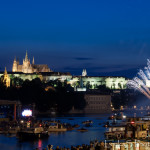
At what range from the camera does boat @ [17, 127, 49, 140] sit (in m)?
41.0

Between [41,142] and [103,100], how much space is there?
282 ft

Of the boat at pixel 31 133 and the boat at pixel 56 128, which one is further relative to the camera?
the boat at pixel 56 128

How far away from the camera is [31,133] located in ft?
135

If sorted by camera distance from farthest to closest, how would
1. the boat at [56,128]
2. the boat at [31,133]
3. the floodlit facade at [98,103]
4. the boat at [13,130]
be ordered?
the floodlit facade at [98,103], the boat at [56,128], the boat at [13,130], the boat at [31,133]

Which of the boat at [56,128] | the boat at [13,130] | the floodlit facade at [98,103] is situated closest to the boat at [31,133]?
the boat at [13,130]

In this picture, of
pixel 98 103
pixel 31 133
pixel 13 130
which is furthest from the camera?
pixel 98 103

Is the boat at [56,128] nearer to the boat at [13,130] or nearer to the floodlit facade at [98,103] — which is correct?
the boat at [13,130]

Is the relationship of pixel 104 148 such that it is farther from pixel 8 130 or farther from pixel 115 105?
pixel 115 105

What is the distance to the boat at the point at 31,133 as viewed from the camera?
41.0 metres

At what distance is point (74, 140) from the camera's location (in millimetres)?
41688

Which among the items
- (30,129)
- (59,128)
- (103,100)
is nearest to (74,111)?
(103,100)

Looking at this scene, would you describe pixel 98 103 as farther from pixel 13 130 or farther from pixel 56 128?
pixel 13 130

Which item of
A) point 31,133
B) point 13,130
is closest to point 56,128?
point 13,130

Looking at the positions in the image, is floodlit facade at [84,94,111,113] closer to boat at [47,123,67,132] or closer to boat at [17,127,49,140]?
boat at [47,123,67,132]
